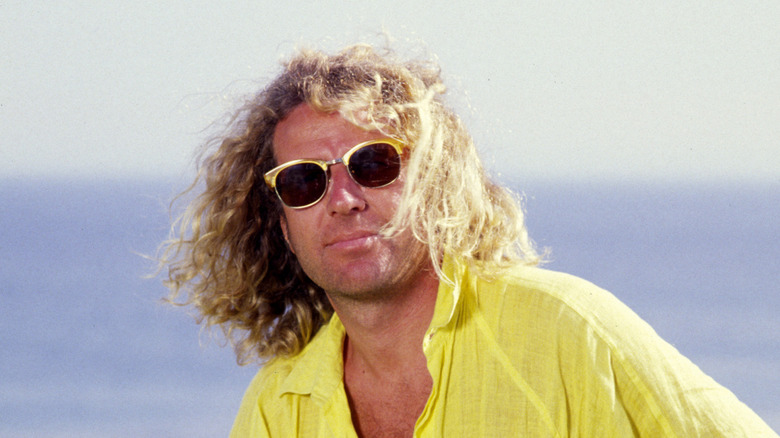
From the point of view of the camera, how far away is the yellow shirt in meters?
2.27

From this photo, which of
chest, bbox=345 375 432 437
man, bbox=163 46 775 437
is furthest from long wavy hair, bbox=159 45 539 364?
chest, bbox=345 375 432 437

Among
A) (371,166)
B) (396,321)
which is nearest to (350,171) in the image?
(371,166)

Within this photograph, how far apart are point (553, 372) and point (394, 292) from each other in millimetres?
634

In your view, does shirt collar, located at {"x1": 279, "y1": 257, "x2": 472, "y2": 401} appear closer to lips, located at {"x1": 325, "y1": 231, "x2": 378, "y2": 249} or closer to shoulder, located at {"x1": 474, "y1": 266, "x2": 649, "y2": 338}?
shoulder, located at {"x1": 474, "y1": 266, "x2": 649, "y2": 338}

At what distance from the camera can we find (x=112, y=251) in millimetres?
24172

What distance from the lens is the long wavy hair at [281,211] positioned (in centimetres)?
289

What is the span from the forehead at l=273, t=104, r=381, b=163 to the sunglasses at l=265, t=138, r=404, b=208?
4cm

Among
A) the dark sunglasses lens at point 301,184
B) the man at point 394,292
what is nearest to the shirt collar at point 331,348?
the man at point 394,292

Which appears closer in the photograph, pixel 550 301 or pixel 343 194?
pixel 550 301

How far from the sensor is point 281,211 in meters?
3.39

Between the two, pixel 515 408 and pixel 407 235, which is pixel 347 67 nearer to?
pixel 407 235

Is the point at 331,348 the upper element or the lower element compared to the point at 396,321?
lower

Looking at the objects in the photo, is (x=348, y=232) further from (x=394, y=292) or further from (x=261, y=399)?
(x=261, y=399)

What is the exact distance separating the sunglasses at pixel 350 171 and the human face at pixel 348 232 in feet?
0.07
